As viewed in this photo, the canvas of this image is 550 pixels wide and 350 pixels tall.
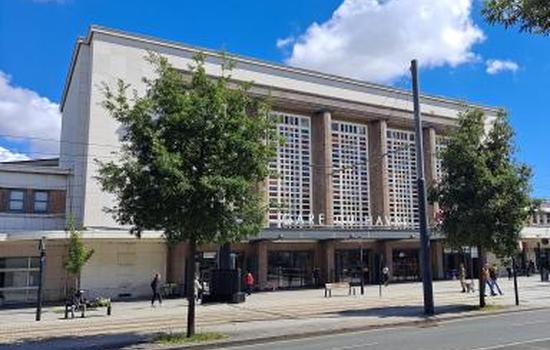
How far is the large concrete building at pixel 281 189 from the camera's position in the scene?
123ft

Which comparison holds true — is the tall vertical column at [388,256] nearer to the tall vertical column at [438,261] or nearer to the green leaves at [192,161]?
the tall vertical column at [438,261]

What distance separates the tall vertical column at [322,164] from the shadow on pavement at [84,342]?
98.9ft

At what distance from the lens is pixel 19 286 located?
36906 millimetres

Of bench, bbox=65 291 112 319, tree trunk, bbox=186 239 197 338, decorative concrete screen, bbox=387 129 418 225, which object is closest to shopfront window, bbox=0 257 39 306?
bench, bbox=65 291 112 319

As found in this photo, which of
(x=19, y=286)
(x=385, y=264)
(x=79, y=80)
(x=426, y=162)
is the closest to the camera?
(x=19, y=286)

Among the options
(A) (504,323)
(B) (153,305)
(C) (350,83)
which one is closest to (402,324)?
(A) (504,323)

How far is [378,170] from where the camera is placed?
51.2 m

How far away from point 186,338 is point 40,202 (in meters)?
25.4

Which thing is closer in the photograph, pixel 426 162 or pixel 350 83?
pixel 350 83

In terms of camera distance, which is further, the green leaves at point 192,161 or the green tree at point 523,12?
the green leaves at point 192,161

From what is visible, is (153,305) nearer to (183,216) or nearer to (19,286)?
(19,286)

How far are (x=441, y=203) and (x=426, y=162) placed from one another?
30.4m

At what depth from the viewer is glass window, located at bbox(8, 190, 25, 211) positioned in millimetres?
37375

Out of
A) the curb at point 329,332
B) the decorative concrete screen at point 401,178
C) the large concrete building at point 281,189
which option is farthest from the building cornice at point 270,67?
the curb at point 329,332
